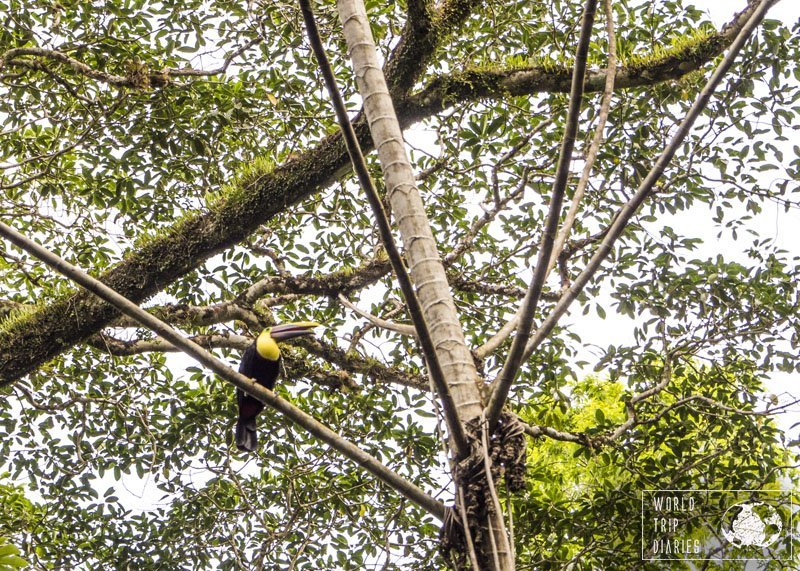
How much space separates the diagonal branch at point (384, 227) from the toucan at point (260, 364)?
2447 millimetres

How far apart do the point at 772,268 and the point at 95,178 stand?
4589 mm

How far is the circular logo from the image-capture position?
13.6 feet

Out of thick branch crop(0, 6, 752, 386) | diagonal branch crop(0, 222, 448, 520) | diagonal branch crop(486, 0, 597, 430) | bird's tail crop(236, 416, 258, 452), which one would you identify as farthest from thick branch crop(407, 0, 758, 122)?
diagonal branch crop(0, 222, 448, 520)

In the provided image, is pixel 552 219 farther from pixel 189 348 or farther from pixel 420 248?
pixel 189 348

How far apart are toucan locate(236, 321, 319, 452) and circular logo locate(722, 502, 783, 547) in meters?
2.59

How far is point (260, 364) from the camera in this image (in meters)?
4.48

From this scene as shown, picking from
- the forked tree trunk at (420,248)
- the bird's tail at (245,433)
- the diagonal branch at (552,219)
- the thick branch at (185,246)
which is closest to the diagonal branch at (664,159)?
the diagonal branch at (552,219)

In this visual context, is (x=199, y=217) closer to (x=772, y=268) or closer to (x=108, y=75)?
(x=108, y=75)

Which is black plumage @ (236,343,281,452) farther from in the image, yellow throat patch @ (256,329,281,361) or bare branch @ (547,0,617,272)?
bare branch @ (547,0,617,272)

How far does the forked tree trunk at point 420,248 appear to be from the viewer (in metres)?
2.18

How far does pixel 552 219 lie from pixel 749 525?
329cm

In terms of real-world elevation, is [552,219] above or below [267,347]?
below

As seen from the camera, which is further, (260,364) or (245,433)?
(245,433)

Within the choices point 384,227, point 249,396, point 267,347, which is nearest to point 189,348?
point 384,227
